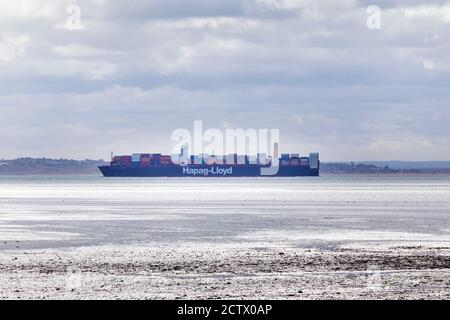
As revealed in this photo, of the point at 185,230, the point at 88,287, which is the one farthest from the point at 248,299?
the point at 185,230

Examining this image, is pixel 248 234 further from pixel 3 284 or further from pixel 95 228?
pixel 3 284

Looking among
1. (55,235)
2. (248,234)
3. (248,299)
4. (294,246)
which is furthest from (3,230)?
(248,299)

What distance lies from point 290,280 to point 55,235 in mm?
17126

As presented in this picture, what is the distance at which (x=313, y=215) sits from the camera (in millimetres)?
53906

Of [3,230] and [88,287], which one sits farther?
[3,230]

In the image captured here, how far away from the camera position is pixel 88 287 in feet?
66.3

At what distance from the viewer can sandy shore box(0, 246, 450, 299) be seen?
63.3 ft

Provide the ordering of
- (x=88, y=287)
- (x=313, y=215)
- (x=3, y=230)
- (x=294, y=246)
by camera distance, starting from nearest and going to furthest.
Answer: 1. (x=88, y=287)
2. (x=294, y=246)
3. (x=3, y=230)
4. (x=313, y=215)

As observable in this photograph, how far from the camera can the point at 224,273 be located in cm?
2289

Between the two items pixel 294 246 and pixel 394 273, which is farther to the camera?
pixel 294 246

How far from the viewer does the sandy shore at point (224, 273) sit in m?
19.3
